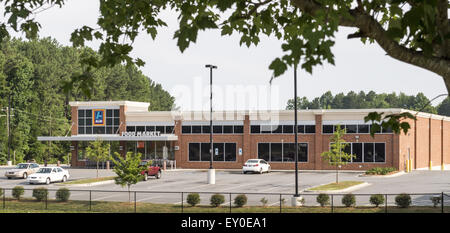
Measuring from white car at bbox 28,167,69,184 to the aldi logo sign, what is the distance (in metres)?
21.7

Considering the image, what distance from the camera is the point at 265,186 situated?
4009 cm

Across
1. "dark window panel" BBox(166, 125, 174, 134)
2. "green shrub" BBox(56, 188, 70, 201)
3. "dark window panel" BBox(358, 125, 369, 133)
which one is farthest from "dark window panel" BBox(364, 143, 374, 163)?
"green shrub" BBox(56, 188, 70, 201)

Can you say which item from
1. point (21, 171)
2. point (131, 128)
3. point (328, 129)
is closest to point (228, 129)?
point (328, 129)

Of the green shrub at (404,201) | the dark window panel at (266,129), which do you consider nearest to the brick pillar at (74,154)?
the dark window panel at (266,129)

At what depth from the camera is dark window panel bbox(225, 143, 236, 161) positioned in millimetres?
61719

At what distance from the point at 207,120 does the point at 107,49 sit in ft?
175

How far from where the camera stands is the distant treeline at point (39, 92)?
8300 centimetres

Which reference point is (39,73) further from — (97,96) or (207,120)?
(207,120)

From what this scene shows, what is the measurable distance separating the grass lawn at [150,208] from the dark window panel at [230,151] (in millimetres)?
32789

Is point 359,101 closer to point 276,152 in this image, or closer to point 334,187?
point 276,152

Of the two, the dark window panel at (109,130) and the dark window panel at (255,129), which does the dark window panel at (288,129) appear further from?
the dark window panel at (109,130)

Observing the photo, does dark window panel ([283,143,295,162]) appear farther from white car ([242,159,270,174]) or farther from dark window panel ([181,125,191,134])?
dark window panel ([181,125,191,134])

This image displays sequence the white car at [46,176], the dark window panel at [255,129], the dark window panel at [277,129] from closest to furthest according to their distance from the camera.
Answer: the white car at [46,176] < the dark window panel at [277,129] < the dark window panel at [255,129]

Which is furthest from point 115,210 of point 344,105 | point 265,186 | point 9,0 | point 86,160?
point 344,105
